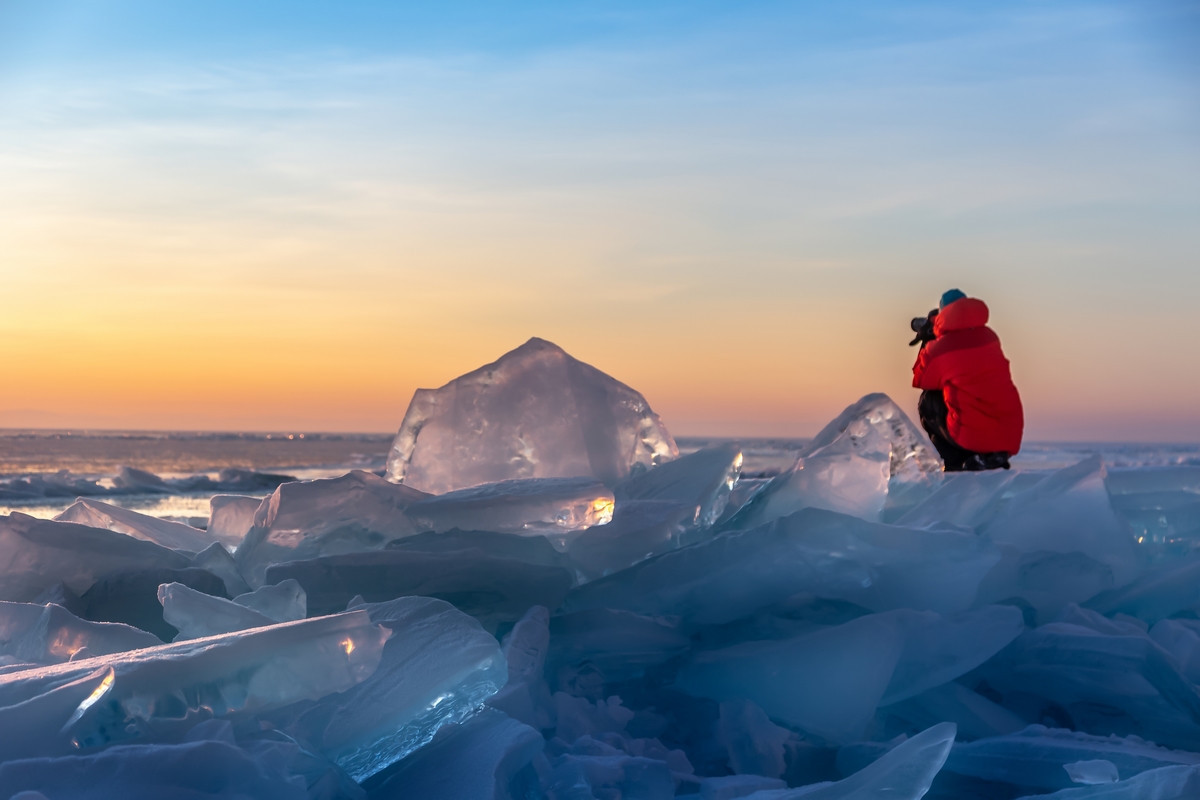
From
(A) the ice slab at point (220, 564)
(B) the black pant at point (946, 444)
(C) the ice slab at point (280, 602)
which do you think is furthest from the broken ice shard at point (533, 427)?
(B) the black pant at point (946, 444)

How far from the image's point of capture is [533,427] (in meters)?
2.23

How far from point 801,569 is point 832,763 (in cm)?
33

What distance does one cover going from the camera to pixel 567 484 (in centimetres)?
181

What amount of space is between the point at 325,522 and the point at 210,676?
0.76 meters

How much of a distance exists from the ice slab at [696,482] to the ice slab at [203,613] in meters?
0.82

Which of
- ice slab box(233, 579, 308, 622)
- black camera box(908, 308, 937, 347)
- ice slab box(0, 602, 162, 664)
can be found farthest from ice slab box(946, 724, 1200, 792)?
black camera box(908, 308, 937, 347)

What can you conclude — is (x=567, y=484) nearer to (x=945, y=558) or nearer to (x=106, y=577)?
(x=945, y=558)

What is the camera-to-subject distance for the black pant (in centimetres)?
468

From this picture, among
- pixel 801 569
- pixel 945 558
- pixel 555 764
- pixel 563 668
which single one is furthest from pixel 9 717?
pixel 945 558

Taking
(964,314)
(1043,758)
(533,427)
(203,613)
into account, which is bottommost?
(1043,758)

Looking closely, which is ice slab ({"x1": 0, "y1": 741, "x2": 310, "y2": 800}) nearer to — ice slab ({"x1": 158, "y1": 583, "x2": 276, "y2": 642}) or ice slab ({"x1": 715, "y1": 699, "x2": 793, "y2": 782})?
ice slab ({"x1": 158, "y1": 583, "x2": 276, "y2": 642})

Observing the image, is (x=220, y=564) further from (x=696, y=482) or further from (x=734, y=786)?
(x=734, y=786)

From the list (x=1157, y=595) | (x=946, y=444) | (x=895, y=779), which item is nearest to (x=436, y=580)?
(x=895, y=779)

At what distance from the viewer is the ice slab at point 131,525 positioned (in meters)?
2.23
